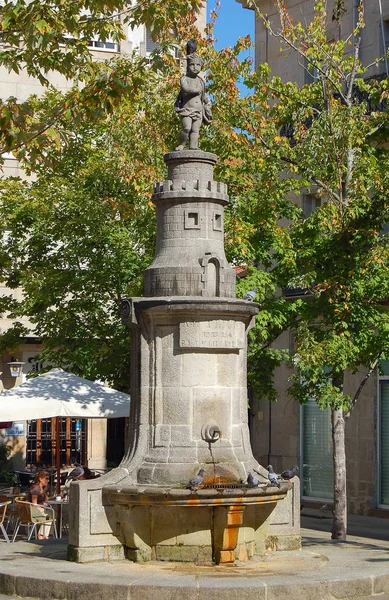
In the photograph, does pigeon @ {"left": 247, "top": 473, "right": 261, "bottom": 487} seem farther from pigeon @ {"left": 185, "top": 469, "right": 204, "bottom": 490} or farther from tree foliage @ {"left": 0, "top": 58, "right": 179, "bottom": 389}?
tree foliage @ {"left": 0, "top": 58, "right": 179, "bottom": 389}

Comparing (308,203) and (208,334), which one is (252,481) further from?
(308,203)

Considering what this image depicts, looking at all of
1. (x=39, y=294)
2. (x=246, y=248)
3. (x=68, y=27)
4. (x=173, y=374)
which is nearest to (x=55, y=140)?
(x=68, y=27)

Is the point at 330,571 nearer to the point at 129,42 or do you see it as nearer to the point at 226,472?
the point at 226,472

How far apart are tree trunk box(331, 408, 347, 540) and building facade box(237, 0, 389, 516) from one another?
Answer: 7.59m

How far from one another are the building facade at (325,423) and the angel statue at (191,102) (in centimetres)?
985

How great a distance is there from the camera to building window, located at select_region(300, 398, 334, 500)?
28.4m

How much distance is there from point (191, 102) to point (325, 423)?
1515cm

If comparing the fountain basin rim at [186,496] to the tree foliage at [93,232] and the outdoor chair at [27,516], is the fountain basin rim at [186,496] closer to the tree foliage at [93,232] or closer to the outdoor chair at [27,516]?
the outdoor chair at [27,516]

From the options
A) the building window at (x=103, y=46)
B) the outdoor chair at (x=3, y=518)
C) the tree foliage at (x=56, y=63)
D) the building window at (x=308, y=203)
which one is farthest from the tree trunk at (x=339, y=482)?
the building window at (x=103, y=46)

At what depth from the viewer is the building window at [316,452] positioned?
28375mm

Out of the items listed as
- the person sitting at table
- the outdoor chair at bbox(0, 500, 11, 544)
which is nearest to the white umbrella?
the person sitting at table

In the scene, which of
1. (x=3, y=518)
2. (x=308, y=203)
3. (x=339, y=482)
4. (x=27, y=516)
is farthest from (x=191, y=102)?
(x=308, y=203)

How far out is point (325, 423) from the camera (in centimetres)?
2855

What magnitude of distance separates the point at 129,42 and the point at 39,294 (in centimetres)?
1870
